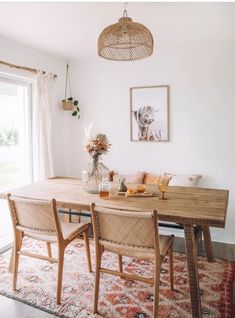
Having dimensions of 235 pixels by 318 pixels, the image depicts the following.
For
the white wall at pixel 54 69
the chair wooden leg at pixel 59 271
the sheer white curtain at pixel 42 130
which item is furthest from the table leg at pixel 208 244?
the white wall at pixel 54 69

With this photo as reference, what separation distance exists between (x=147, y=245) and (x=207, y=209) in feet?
1.57

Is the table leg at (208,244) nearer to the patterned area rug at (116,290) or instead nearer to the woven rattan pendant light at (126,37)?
the patterned area rug at (116,290)

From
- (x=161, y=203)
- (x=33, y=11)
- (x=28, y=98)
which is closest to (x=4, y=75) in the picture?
(x=28, y=98)

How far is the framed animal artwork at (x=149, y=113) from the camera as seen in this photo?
3.69 metres

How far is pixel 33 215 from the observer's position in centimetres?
216

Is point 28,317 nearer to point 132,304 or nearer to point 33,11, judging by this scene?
point 132,304

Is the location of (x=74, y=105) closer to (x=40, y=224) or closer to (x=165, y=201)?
(x=40, y=224)

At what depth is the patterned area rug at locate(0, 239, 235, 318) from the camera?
207cm

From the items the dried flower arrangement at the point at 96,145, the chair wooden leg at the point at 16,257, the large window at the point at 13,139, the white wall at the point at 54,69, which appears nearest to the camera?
the chair wooden leg at the point at 16,257

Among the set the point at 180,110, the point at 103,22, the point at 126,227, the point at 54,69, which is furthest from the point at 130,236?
the point at 54,69

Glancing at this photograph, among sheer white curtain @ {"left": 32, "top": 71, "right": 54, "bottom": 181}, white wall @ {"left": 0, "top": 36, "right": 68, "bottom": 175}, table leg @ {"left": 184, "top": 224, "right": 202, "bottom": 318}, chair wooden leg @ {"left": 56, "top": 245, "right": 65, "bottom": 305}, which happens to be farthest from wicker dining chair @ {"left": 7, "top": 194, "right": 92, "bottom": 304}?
white wall @ {"left": 0, "top": 36, "right": 68, "bottom": 175}

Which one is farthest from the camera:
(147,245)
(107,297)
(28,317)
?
(107,297)

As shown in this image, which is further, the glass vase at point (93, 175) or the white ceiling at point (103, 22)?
the glass vase at point (93, 175)

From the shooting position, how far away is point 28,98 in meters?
3.65
